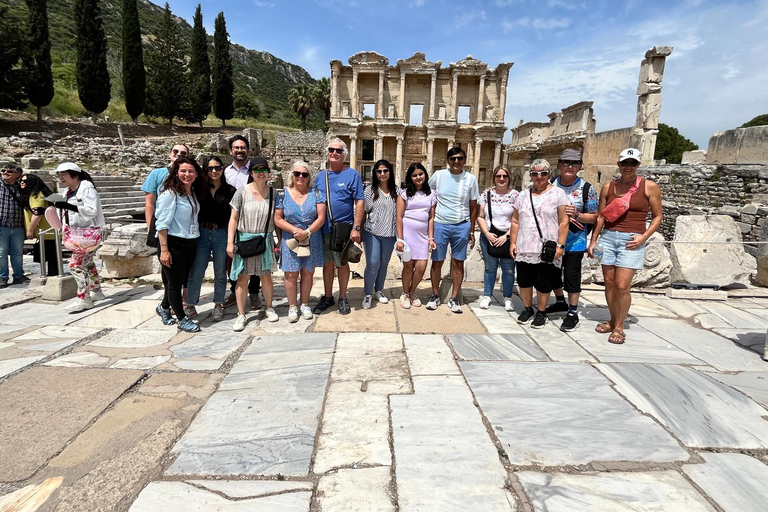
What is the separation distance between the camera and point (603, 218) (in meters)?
3.88

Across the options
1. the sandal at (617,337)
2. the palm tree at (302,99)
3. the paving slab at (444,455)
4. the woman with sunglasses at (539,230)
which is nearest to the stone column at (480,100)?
the palm tree at (302,99)

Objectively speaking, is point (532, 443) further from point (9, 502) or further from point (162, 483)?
point (9, 502)

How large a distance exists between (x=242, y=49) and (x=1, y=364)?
100056mm

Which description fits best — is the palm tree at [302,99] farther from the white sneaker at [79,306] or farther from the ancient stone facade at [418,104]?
the white sneaker at [79,306]

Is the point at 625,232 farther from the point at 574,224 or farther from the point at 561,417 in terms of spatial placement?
the point at 561,417

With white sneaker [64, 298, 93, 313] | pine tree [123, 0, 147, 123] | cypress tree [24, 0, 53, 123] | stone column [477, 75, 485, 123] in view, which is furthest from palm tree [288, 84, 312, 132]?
white sneaker [64, 298, 93, 313]

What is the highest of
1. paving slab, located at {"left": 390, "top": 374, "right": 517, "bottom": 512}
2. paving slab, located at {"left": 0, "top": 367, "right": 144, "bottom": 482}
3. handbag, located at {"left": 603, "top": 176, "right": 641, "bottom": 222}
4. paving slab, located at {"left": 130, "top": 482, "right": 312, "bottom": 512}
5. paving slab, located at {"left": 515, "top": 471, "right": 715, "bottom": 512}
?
handbag, located at {"left": 603, "top": 176, "right": 641, "bottom": 222}

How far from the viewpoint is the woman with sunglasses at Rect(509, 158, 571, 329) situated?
3.89 metres

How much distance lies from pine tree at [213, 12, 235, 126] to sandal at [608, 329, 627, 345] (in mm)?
39897

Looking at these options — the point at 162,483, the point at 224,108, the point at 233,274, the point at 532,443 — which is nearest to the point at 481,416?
the point at 532,443

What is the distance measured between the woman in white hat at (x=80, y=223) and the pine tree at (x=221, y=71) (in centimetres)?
3676

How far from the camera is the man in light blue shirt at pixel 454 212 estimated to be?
440 centimetres

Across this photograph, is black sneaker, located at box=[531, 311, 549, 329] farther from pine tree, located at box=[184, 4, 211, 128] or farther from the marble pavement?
pine tree, located at box=[184, 4, 211, 128]

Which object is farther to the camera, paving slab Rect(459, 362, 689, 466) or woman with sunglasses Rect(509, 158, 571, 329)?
woman with sunglasses Rect(509, 158, 571, 329)
